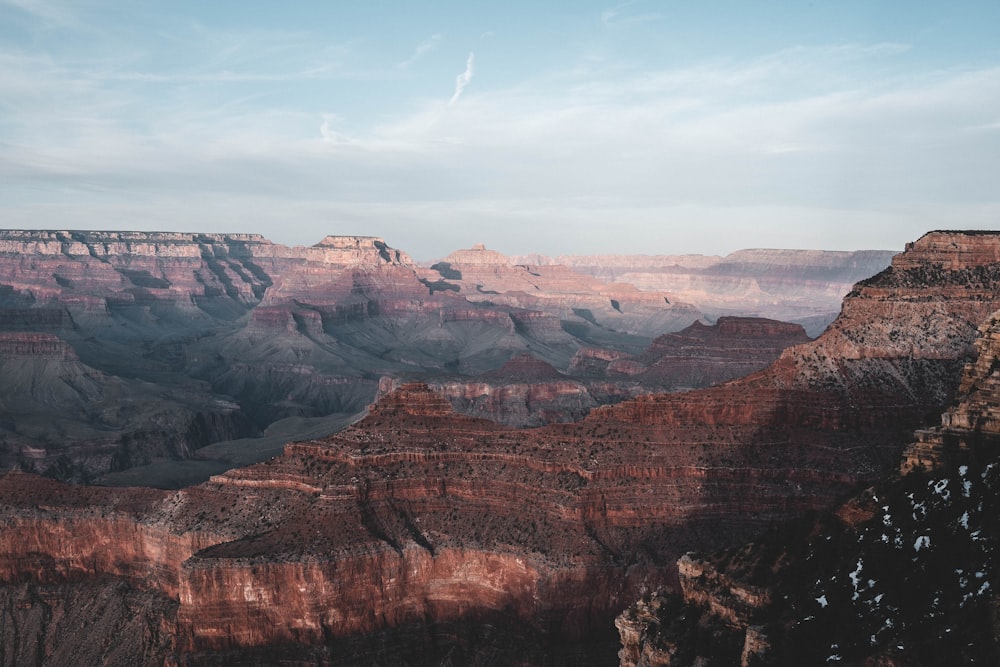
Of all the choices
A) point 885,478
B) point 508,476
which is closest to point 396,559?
point 508,476

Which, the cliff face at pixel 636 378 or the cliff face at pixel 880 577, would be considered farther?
the cliff face at pixel 636 378

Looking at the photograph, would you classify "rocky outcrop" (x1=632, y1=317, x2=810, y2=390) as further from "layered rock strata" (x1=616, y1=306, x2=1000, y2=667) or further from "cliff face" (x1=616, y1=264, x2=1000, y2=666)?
"layered rock strata" (x1=616, y1=306, x2=1000, y2=667)

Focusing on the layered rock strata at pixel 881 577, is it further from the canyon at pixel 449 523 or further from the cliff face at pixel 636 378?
the cliff face at pixel 636 378

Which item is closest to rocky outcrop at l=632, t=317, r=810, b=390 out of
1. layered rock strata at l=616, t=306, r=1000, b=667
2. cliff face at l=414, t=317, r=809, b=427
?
cliff face at l=414, t=317, r=809, b=427

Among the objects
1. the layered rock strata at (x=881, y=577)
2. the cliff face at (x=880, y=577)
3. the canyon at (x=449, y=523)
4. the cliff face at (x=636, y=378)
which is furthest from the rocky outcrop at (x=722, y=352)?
the layered rock strata at (x=881, y=577)

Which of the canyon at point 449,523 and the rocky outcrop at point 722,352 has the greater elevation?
the rocky outcrop at point 722,352

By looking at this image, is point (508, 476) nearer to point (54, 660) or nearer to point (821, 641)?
point (54, 660)

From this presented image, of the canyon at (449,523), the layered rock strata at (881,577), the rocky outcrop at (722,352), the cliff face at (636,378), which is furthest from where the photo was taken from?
the cliff face at (636,378)

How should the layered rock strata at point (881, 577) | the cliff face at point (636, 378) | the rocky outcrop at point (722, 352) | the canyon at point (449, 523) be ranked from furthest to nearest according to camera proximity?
the cliff face at point (636, 378) → the rocky outcrop at point (722, 352) → the canyon at point (449, 523) → the layered rock strata at point (881, 577)
